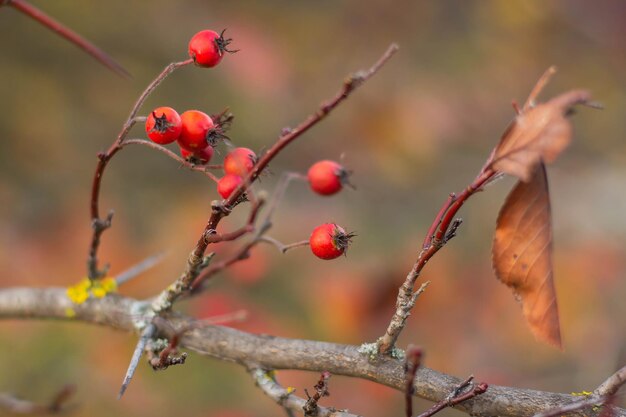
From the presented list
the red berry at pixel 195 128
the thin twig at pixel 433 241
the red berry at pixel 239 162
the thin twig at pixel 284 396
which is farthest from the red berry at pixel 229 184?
the thin twig at pixel 284 396

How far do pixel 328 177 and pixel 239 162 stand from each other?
17 cm

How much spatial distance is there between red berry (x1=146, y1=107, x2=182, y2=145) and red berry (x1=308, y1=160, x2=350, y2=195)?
0.88 feet

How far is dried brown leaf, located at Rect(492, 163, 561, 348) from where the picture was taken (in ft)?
4.00

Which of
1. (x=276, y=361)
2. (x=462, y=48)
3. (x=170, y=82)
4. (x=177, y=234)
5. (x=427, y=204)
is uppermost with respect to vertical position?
(x=462, y=48)

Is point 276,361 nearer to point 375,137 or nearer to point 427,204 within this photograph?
point 427,204

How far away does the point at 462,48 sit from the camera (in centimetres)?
606

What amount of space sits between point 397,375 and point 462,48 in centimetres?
505

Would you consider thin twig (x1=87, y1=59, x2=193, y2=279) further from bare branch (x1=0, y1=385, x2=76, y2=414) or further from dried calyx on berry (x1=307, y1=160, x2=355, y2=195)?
bare branch (x1=0, y1=385, x2=76, y2=414)

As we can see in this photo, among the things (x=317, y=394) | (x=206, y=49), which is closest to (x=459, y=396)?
(x=317, y=394)

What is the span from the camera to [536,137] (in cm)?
114

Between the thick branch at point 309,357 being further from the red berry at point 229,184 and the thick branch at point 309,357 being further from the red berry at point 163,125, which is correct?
the red berry at point 163,125

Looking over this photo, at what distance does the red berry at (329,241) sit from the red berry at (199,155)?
0.26 meters

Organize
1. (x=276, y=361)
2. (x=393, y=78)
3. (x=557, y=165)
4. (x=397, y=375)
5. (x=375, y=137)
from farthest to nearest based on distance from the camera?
1. (x=393, y=78)
2. (x=375, y=137)
3. (x=557, y=165)
4. (x=276, y=361)
5. (x=397, y=375)

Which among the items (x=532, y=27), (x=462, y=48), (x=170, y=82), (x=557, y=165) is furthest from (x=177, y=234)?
(x=532, y=27)
